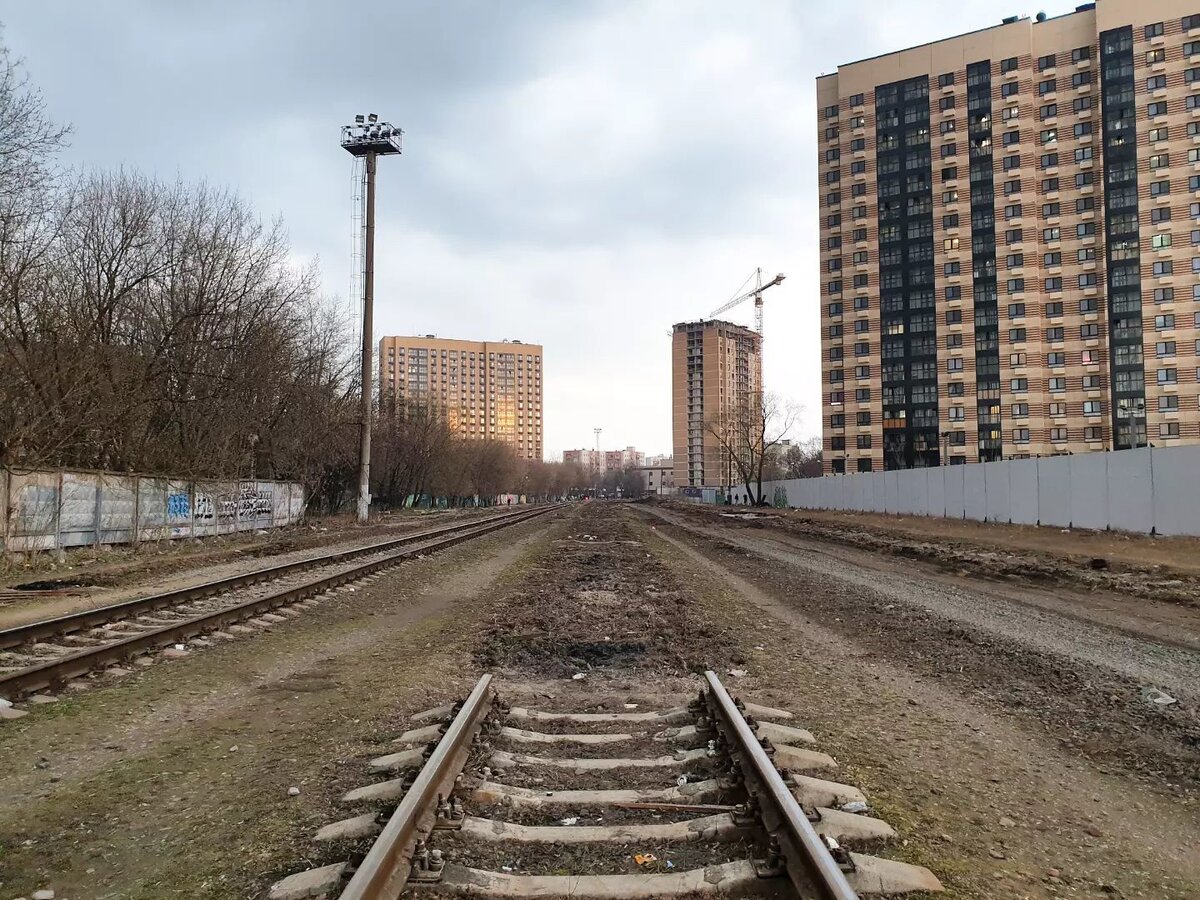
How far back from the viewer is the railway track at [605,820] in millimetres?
3279

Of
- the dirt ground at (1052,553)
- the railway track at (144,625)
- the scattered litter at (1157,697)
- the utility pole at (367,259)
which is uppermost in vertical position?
the utility pole at (367,259)

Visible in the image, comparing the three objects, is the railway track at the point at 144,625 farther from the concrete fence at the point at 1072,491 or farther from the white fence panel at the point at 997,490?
the white fence panel at the point at 997,490

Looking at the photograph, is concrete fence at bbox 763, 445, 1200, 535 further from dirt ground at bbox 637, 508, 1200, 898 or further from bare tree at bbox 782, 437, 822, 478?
bare tree at bbox 782, 437, 822, 478

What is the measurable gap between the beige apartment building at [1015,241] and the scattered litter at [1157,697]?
289ft

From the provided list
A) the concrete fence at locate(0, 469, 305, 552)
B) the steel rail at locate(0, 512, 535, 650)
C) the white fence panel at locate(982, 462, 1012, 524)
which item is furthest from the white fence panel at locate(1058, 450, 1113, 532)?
the concrete fence at locate(0, 469, 305, 552)

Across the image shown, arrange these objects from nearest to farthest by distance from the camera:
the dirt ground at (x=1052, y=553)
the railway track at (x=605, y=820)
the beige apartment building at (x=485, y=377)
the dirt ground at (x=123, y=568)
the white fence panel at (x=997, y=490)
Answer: the railway track at (x=605, y=820) → the dirt ground at (x=123, y=568) → the dirt ground at (x=1052, y=553) → the white fence panel at (x=997, y=490) → the beige apartment building at (x=485, y=377)

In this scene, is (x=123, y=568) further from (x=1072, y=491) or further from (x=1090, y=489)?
(x=1072, y=491)

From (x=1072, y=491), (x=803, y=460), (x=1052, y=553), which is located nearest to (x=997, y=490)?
(x=1072, y=491)

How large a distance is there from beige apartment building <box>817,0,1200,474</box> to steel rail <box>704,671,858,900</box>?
92.7 metres

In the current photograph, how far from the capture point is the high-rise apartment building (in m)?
188

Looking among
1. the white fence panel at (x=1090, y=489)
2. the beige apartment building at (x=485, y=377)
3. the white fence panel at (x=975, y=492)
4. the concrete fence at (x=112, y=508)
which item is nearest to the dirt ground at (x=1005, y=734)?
the white fence panel at (x=1090, y=489)

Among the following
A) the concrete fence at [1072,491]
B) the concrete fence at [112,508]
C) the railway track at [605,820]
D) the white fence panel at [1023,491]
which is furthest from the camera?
the white fence panel at [1023,491]

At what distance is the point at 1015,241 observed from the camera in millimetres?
88688

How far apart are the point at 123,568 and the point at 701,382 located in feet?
584
